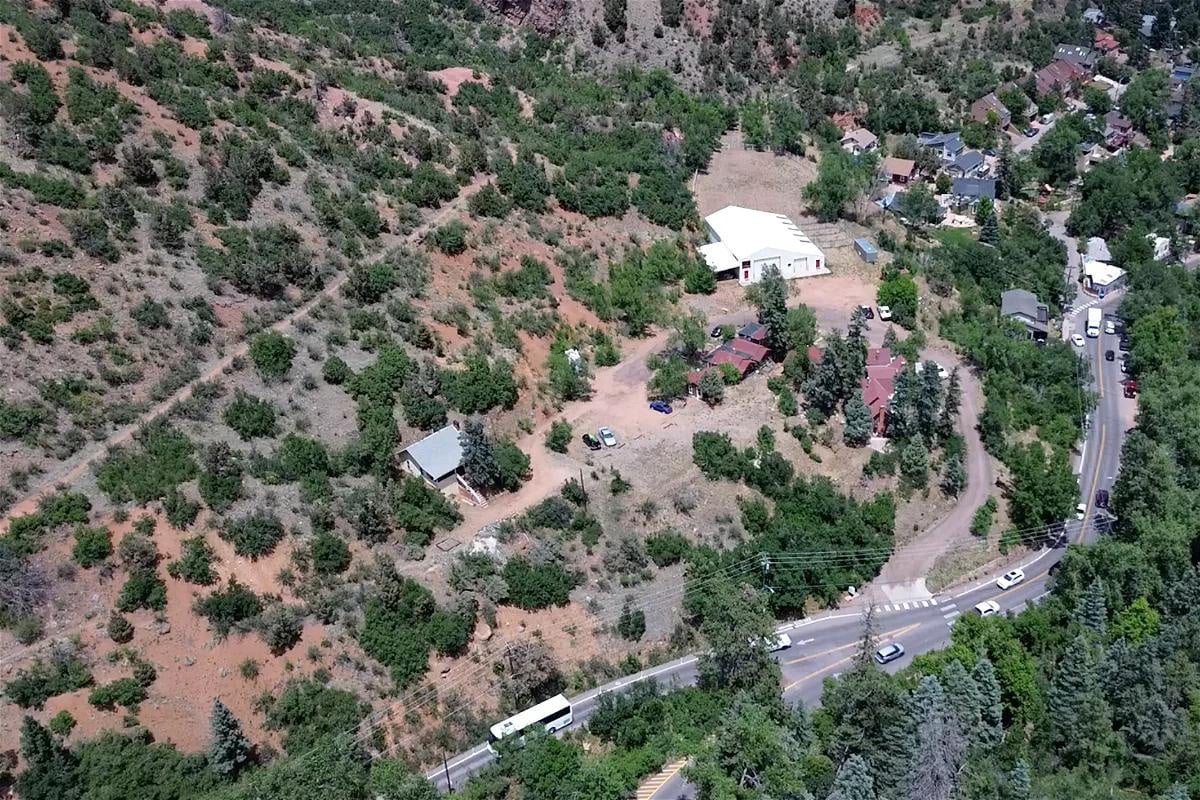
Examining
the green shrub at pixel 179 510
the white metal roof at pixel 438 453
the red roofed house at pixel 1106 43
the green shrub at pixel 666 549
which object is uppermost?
the red roofed house at pixel 1106 43

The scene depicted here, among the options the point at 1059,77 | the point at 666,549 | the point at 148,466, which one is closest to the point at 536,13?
the point at 1059,77

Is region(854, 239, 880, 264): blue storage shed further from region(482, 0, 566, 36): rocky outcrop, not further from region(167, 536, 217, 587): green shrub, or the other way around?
region(167, 536, 217, 587): green shrub

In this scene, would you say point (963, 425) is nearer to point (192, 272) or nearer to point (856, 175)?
point (856, 175)

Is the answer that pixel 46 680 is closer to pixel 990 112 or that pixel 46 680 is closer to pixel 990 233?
pixel 990 233

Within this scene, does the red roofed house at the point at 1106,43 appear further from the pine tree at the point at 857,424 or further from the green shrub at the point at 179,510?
the green shrub at the point at 179,510

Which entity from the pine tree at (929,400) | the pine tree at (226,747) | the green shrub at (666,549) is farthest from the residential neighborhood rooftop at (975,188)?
the pine tree at (226,747)

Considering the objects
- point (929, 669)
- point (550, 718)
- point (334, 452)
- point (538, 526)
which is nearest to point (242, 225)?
point (334, 452)

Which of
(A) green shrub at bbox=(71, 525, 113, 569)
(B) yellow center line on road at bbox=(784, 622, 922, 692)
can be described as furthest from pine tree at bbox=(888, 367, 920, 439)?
(A) green shrub at bbox=(71, 525, 113, 569)
